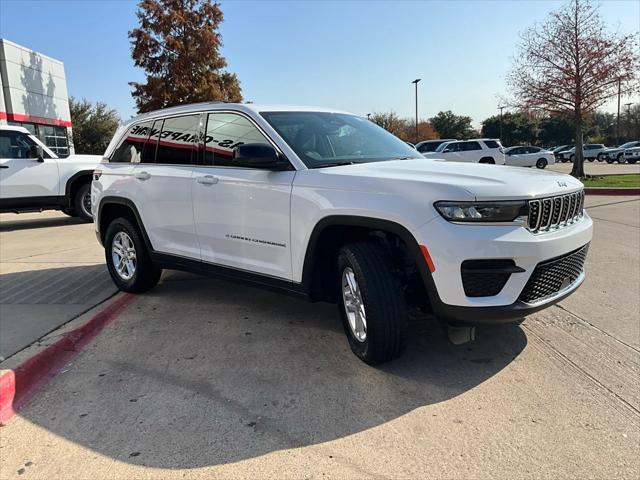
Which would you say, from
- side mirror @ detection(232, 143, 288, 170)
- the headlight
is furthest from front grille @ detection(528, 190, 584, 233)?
side mirror @ detection(232, 143, 288, 170)

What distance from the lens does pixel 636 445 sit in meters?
2.61

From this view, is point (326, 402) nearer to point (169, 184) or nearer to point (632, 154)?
point (169, 184)

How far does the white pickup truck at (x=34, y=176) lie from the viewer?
1064 centimetres

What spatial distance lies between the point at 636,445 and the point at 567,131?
73700mm

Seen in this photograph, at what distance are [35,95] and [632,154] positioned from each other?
40.7m

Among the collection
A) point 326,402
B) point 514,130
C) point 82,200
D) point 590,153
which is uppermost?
point 514,130

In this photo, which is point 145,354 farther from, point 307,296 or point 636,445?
point 636,445

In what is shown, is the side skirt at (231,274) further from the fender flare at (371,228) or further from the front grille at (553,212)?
the front grille at (553,212)

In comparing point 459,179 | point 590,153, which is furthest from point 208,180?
point 590,153

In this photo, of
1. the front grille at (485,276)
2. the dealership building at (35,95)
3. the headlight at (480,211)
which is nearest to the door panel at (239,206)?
the headlight at (480,211)

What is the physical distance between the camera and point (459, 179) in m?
3.16

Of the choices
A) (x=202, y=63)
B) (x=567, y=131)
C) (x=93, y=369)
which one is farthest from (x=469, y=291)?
(x=567, y=131)

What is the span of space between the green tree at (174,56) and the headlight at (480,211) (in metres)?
25.3

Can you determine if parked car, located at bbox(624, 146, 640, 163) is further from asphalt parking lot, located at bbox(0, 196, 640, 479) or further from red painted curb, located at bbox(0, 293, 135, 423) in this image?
red painted curb, located at bbox(0, 293, 135, 423)
